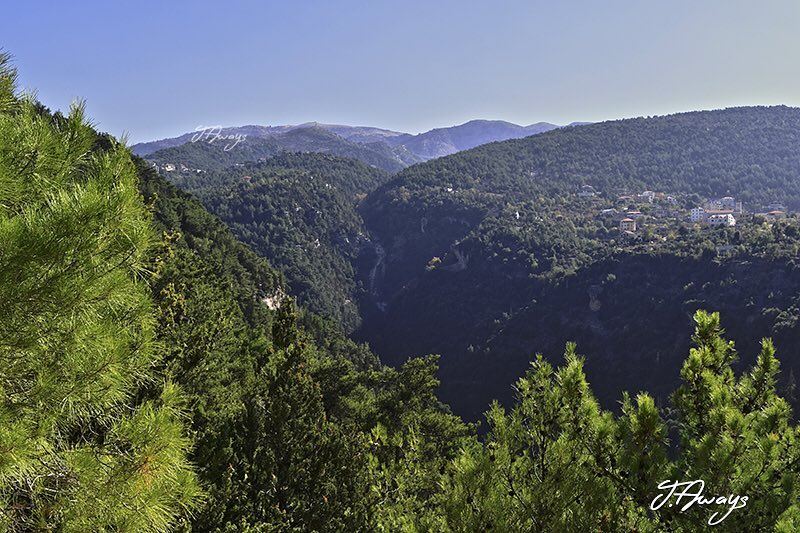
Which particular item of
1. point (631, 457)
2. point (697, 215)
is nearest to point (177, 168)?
point (697, 215)

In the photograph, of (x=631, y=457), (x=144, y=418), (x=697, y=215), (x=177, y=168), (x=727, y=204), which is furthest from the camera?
(x=177, y=168)

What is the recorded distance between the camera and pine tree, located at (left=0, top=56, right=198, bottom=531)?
234 cm

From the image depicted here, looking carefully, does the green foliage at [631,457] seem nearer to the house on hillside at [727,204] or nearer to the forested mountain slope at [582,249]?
the forested mountain slope at [582,249]

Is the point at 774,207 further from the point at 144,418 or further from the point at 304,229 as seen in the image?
the point at 144,418

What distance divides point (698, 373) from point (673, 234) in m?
75.0

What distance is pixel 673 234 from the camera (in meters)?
68.5

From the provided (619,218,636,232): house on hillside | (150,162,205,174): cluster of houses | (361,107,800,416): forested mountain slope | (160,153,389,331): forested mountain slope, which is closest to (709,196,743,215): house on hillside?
(361,107,800,416): forested mountain slope

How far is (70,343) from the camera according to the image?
256 cm

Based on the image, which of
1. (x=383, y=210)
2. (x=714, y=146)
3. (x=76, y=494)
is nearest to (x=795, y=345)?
(x=76, y=494)

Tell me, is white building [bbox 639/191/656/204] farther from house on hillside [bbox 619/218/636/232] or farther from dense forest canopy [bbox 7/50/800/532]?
dense forest canopy [bbox 7/50/800/532]

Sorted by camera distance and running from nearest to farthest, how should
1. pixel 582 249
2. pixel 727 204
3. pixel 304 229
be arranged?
pixel 582 249
pixel 304 229
pixel 727 204

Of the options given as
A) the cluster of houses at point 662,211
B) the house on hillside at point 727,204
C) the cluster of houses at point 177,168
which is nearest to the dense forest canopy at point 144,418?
the cluster of houses at point 662,211

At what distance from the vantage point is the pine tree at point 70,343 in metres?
2.34

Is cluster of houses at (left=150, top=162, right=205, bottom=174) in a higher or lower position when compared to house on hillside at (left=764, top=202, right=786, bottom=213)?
higher
